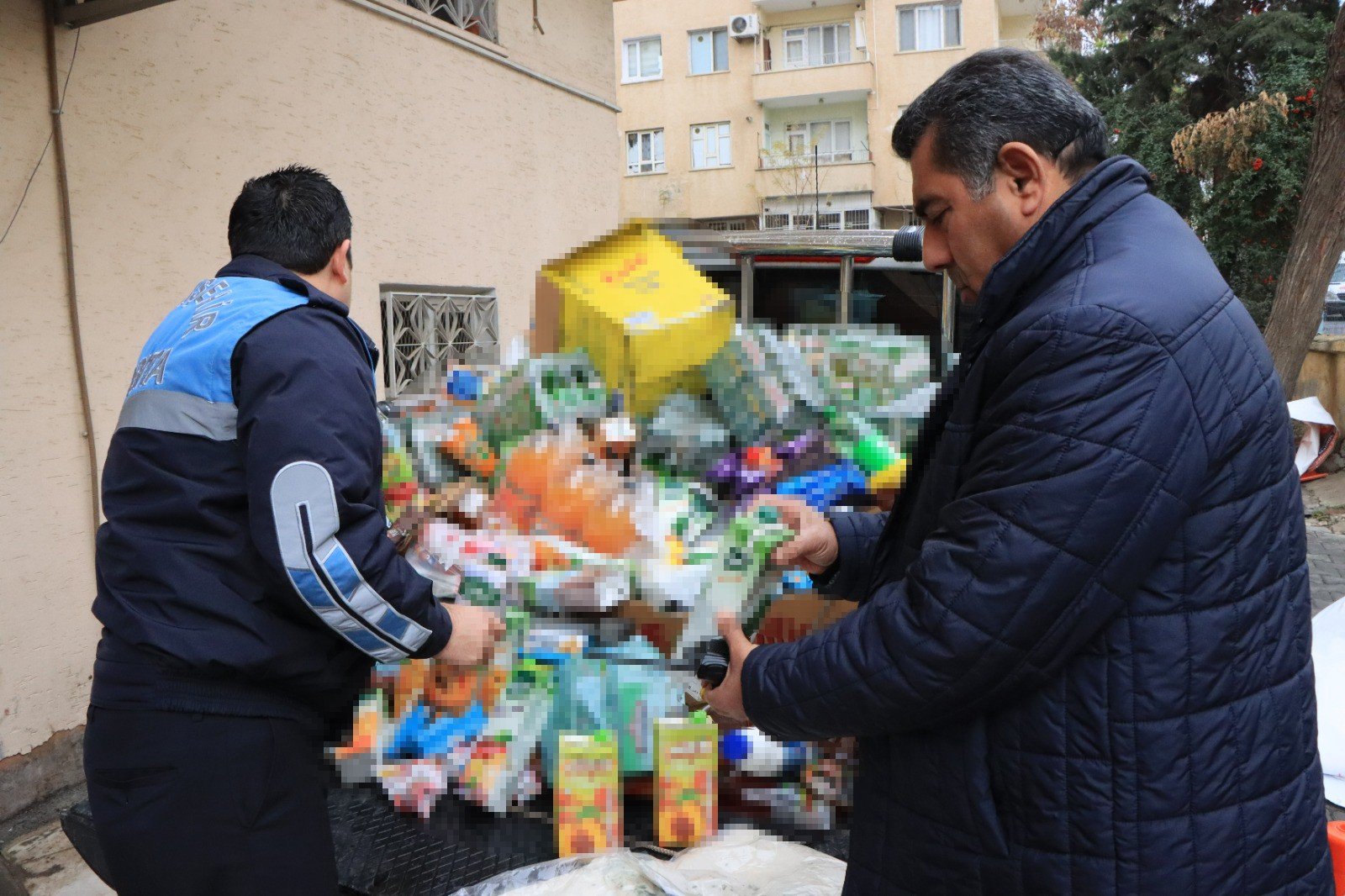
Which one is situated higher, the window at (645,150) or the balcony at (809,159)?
the window at (645,150)

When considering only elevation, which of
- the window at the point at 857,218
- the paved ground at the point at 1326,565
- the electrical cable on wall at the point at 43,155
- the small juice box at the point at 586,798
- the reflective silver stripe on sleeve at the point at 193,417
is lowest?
the paved ground at the point at 1326,565

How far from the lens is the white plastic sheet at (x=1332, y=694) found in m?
3.05

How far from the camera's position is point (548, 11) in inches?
284

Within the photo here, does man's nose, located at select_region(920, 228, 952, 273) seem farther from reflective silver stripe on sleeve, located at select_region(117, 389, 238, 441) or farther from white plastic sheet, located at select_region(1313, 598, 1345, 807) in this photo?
white plastic sheet, located at select_region(1313, 598, 1345, 807)

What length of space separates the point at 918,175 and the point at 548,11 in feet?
22.1

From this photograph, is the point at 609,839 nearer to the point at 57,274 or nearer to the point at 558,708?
the point at 558,708

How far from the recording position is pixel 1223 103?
14.0 m

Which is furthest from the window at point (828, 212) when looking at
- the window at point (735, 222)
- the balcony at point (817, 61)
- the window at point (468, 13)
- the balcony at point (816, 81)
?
the window at point (468, 13)

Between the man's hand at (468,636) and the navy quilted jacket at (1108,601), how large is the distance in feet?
2.87

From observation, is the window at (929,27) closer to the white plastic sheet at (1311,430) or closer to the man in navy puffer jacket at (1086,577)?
the white plastic sheet at (1311,430)

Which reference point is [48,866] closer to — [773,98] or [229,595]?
[229,595]

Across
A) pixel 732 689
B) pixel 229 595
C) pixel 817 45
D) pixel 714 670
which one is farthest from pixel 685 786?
pixel 817 45

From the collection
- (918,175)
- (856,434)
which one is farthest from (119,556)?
(856,434)

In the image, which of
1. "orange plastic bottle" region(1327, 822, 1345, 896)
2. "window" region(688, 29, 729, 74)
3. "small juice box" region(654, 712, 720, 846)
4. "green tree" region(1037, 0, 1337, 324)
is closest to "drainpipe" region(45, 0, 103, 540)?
"small juice box" region(654, 712, 720, 846)
